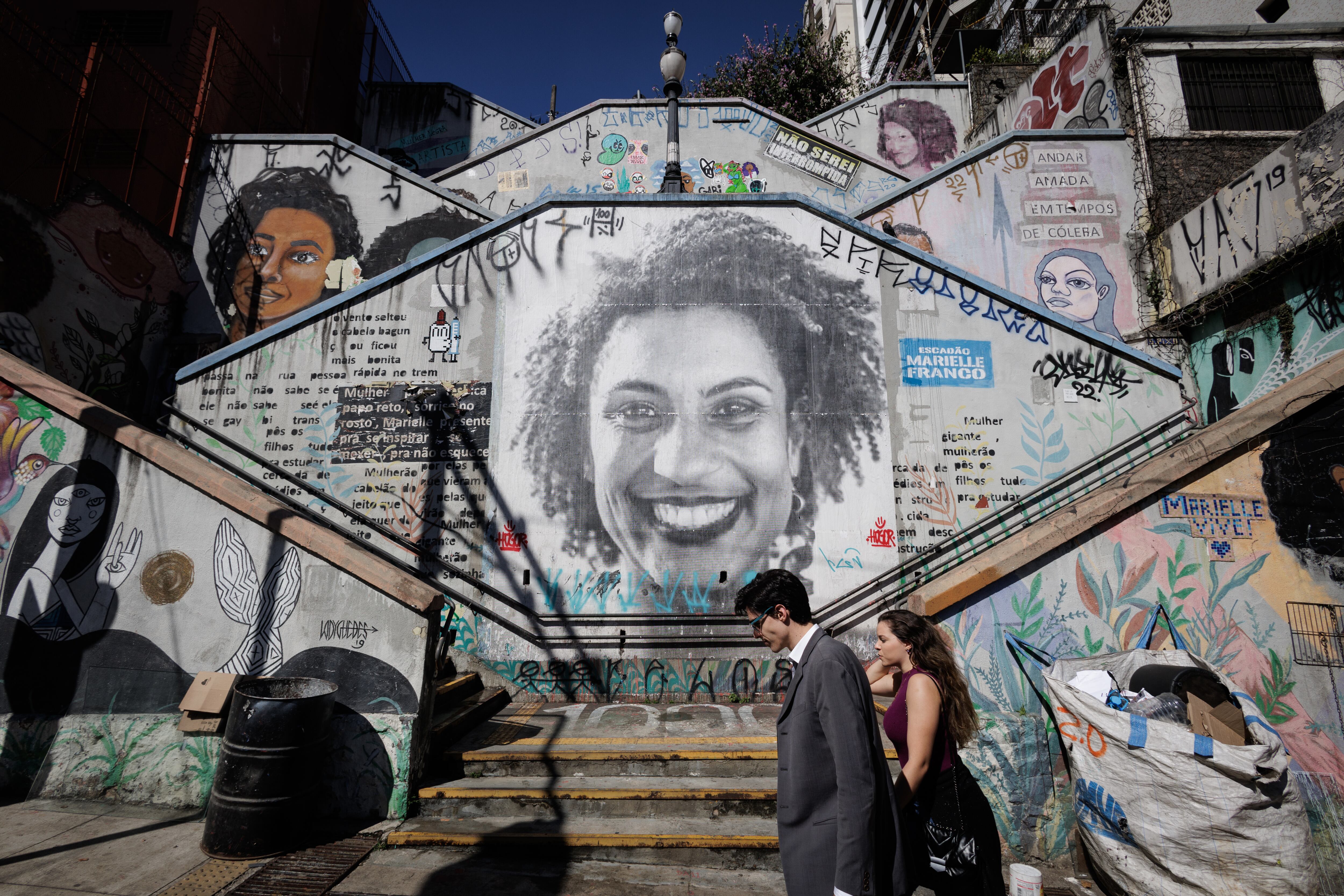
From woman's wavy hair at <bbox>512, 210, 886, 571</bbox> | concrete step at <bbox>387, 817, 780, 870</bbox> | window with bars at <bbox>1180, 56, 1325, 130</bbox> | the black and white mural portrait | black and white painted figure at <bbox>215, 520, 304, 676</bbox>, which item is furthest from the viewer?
window with bars at <bbox>1180, 56, 1325, 130</bbox>

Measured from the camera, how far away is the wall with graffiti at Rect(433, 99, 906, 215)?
14383mm

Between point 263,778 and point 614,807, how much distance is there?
2.46m

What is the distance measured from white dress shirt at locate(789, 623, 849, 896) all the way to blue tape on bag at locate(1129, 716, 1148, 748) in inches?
118

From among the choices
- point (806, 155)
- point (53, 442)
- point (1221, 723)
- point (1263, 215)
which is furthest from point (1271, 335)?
point (53, 442)

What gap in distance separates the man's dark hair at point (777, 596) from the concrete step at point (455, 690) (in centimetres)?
427

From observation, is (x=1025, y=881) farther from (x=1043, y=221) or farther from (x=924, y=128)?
(x=924, y=128)

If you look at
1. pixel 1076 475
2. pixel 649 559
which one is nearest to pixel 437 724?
pixel 649 559

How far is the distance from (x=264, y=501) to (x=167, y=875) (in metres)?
2.75

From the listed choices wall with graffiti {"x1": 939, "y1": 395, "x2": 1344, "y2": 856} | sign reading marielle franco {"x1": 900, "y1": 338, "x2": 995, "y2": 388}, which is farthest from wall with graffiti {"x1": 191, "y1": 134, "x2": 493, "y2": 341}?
wall with graffiti {"x1": 939, "y1": 395, "x2": 1344, "y2": 856}

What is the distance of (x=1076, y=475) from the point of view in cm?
813

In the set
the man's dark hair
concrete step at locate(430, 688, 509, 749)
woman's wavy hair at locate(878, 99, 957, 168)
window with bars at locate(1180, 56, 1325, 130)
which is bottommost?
concrete step at locate(430, 688, 509, 749)

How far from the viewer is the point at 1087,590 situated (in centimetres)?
561

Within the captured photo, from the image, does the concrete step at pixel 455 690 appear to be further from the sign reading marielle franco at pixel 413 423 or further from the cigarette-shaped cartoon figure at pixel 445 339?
the cigarette-shaped cartoon figure at pixel 445 339

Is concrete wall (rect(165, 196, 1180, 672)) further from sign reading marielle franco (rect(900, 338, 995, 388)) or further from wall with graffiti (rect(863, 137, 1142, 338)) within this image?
wall with graffiti (rect(863, 137, 1142, 338))
